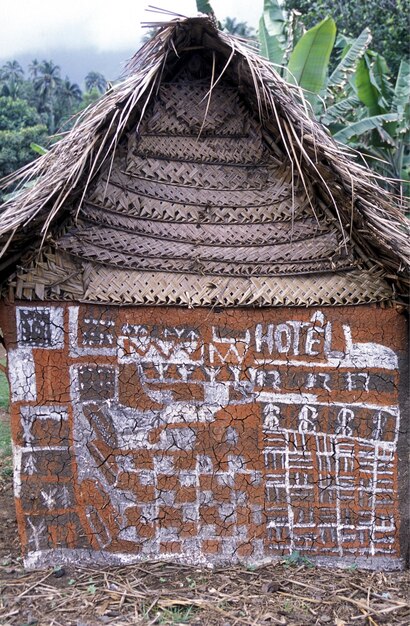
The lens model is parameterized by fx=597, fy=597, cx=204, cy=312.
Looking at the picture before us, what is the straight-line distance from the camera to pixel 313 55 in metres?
A: 7.33

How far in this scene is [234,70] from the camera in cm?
377

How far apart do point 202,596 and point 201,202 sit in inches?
92.9

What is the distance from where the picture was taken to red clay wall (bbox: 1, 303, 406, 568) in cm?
366

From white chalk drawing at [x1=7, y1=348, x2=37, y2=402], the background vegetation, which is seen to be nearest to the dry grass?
white chalk drawing at [x1=7, y1=348, x2=37, y2=402]

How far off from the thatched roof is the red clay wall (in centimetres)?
18

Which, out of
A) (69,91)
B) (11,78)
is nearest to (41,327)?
(11,78)

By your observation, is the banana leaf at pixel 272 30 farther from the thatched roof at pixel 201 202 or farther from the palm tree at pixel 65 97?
the palm tree at pixel 65 97

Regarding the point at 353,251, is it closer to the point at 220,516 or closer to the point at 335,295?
the point at 335,295

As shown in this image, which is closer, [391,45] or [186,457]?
[186,457]

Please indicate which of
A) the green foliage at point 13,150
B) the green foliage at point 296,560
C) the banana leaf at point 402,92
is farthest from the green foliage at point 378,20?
the green foliage at point 296,560

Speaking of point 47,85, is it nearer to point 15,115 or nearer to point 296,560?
point 15,115

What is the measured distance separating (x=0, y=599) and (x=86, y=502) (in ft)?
2.28

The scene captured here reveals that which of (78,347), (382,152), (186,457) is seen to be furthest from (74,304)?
(382,152)

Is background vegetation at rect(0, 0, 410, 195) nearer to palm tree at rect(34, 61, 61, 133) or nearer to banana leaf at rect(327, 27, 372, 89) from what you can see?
banana leaf at rect(327, 27, 372, 89)
